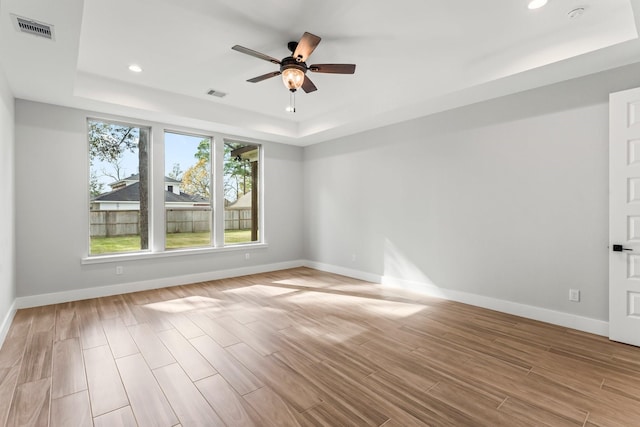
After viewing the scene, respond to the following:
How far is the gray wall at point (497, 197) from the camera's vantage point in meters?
3.13

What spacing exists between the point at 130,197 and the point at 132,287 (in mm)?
1404

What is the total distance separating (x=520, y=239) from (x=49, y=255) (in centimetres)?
604

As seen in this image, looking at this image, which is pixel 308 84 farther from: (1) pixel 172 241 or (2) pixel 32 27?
(1) pixel 172 241

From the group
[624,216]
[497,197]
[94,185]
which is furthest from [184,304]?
[624,216]

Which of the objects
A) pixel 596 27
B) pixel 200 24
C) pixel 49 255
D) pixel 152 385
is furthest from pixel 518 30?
pixel 49 255

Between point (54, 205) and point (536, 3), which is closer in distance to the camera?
point (536, 3)

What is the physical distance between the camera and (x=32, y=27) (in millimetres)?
2275

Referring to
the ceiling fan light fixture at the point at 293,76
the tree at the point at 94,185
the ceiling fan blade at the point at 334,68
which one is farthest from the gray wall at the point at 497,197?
the tree at the point at 94,185

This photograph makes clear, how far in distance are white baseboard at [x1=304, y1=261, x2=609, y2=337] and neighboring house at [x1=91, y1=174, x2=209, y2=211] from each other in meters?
3.42

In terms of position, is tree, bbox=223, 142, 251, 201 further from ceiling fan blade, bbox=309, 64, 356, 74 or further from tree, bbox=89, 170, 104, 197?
ceiling fan blade, bbox=309, 64, 356, 74

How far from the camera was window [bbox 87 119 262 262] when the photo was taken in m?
4.54

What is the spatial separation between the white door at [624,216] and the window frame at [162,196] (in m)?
5.12

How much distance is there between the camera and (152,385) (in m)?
2.18

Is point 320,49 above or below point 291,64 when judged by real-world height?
above
